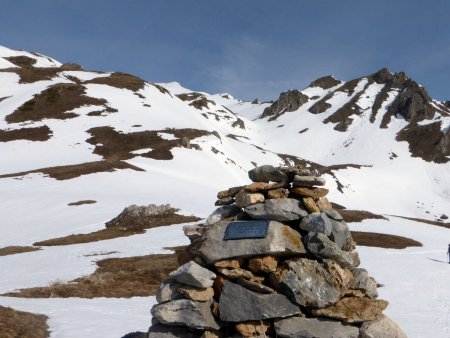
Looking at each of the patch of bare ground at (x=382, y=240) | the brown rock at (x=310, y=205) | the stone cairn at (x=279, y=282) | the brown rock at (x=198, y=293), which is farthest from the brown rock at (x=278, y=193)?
the patch of bare ground at (x=382, y=240)

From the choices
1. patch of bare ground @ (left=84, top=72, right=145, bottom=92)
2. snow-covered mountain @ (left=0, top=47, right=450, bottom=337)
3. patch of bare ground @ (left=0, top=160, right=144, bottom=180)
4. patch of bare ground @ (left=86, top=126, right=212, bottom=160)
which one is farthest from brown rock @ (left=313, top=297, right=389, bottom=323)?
patch of bare ground @ (left=84, top=72, right=145, bottom=92)

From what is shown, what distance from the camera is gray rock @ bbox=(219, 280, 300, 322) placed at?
410 inches

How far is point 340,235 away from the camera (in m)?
11.8

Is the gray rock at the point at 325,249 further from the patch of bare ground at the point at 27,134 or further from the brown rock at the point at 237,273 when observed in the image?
the patch of bare ground at the point at 27,134

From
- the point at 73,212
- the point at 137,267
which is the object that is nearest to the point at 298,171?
the point at 137,267

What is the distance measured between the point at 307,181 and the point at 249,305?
3519 mm

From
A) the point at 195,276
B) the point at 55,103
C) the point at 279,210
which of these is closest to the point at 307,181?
the point at 279,210

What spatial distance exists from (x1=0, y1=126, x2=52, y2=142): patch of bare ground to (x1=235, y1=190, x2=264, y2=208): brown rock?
263ft

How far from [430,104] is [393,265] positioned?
16148 cm

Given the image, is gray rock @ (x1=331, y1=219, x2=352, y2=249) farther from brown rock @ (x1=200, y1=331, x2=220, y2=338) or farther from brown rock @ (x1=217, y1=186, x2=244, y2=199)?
brown rock @ (x1=200, y1=331, x2=220, y2=338)

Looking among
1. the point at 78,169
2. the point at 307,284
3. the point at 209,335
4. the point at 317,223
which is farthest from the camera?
the point at 78,169

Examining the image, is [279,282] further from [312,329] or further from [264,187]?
[264,187]

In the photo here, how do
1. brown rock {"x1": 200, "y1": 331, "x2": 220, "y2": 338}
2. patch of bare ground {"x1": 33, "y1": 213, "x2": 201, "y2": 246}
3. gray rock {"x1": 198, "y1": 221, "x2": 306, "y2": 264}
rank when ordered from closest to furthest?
1. brown rock {"x1": 200, "y1": 331, "x2": 220, "y2": 338}
2. gray rock {"x1": 198, "y1": 221, "x2": 306, "y2": 264}
3. patch of bare ground {"x1": 33, "y1": 213, "x2": 201, "y2": 246}

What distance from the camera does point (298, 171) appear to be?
11.9 metres
